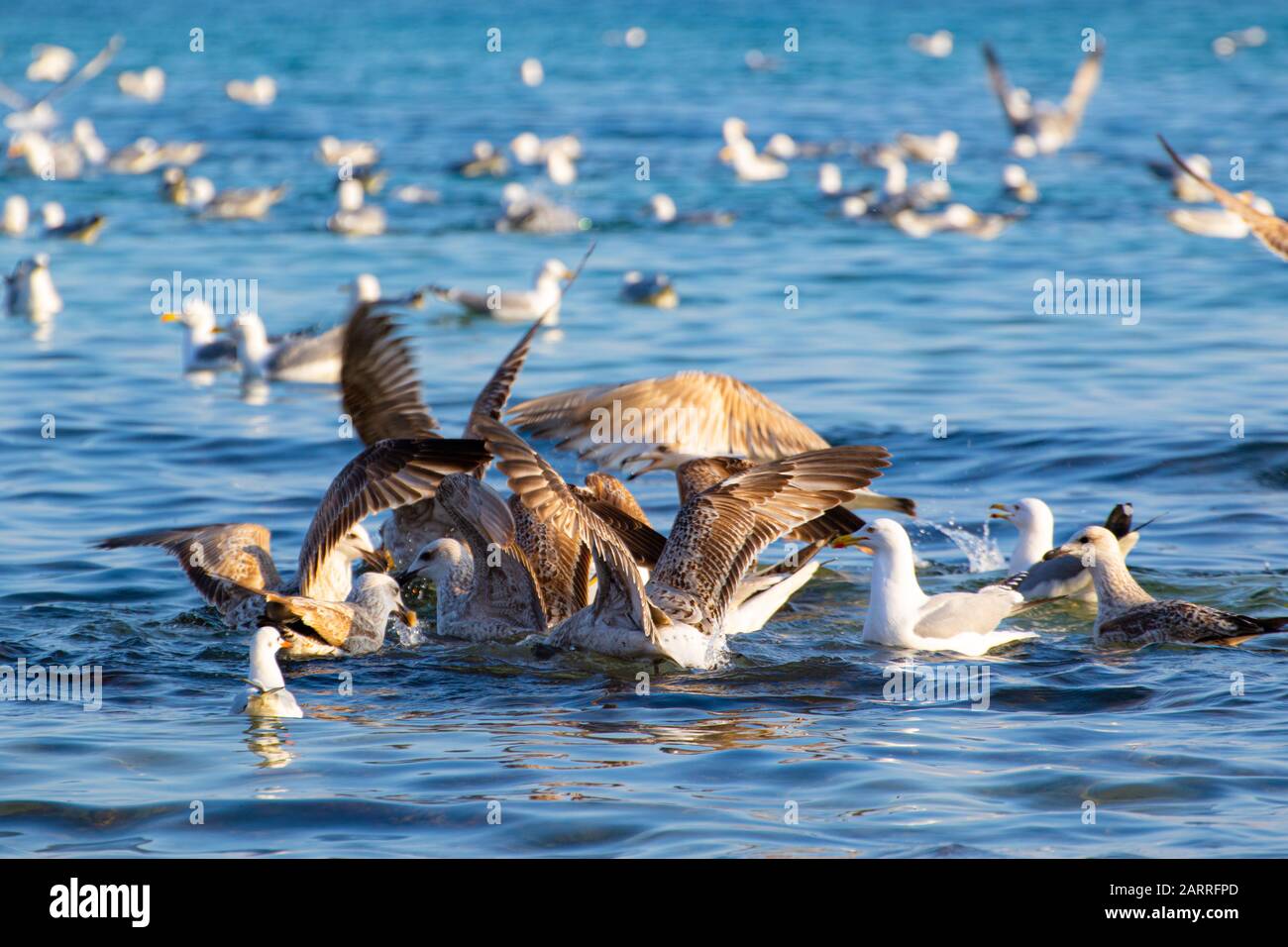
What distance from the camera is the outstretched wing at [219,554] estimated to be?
9195mm

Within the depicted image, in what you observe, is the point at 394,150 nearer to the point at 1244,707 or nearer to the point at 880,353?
the point at 880,353

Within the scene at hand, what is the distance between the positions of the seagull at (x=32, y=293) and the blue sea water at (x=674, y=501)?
218 millimetres

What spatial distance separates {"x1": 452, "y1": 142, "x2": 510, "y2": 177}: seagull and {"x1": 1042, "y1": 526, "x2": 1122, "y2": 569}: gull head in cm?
2026

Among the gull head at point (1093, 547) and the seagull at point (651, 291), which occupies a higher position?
the seagull at point (651, 291)

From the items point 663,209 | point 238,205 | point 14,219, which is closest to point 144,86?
point 14,219

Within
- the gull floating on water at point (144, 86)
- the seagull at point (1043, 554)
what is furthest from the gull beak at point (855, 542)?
the gull floating on water at point (144, 86)

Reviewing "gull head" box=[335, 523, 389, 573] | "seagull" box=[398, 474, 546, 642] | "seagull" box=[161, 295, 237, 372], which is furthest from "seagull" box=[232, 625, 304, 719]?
"seagull" box=[161, 295, 237, 372]

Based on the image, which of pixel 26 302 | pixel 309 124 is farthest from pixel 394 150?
pixel 26 302

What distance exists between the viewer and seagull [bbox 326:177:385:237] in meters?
24.1

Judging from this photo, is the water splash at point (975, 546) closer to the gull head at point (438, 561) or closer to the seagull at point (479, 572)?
the seagull at point (479, 572)

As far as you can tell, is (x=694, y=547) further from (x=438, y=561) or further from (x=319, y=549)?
(x=319, y=549)

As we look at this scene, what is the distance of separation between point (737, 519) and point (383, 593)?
1784 mm

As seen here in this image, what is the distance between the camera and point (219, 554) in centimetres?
932

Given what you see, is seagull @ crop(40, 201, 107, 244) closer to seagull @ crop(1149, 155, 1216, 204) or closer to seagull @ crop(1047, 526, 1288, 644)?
seagull @ crop(1149, 155, 1216, 204)
